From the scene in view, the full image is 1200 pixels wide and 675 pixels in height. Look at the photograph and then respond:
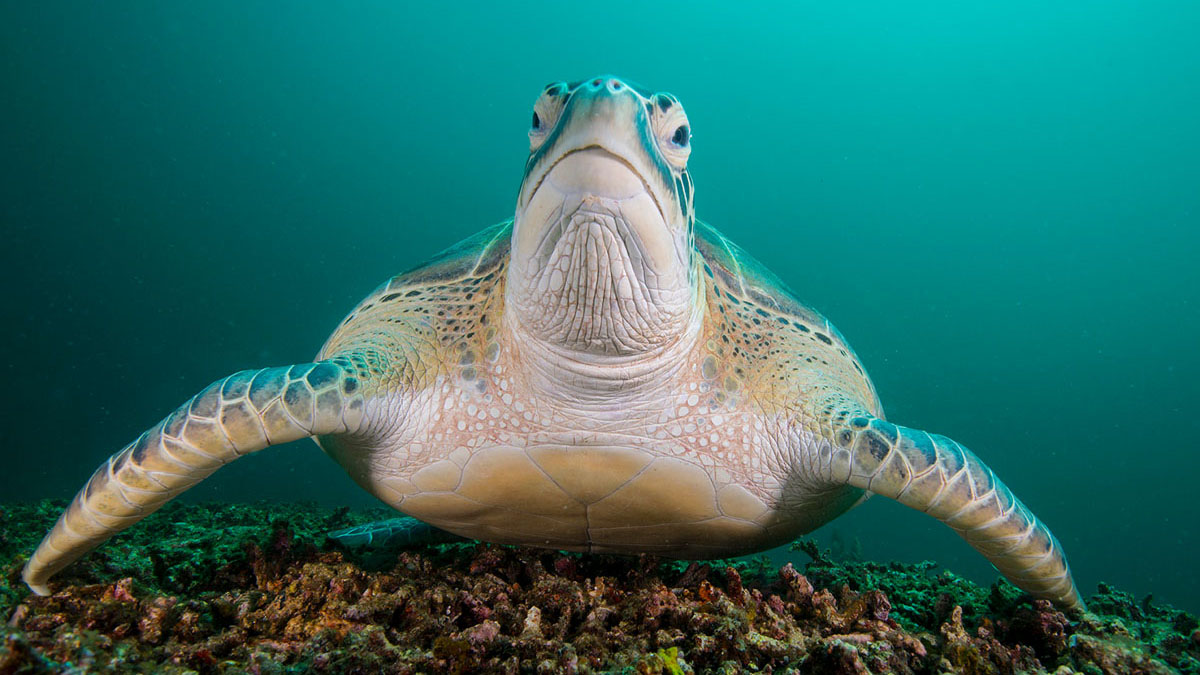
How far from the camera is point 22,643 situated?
3.23ft

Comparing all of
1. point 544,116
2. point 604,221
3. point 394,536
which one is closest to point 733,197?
point 394,536

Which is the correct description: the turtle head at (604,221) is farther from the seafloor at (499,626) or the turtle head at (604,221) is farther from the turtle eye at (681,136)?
the seafloor at (499,626)

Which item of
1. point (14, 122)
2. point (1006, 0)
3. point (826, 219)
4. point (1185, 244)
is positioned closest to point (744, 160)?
point (826, 219)

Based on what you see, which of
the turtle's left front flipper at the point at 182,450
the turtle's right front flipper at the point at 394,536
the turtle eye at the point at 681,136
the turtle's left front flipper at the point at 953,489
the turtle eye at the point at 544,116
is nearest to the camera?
the turtle eye at the point at 544,116

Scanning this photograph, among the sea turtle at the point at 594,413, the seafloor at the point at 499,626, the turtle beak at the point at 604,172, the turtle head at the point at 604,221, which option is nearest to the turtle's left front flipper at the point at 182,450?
the sea turtle at the point at 594,413

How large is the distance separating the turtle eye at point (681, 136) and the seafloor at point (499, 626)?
4.92ft

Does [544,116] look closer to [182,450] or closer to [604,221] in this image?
[604,221]

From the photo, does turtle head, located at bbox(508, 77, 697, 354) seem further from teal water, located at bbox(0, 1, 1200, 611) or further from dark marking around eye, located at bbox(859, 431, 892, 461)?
teal water, located at bbox(0, 1, 1200, 611)

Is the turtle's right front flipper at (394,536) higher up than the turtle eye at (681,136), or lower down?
lower down

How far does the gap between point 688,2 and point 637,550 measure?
7702cm

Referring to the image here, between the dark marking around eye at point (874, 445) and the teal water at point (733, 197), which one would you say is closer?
the dark marking around eye at point (874, 445)

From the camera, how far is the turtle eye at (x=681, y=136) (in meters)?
1.70

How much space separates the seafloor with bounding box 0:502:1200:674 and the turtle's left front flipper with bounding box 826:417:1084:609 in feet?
0.67

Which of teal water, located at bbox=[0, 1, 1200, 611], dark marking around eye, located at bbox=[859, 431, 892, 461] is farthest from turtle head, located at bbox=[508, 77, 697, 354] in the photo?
teal water, located at bbox=[0, 1, 1200, 611]
